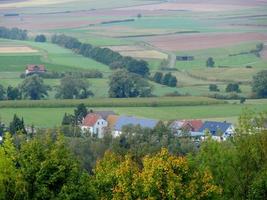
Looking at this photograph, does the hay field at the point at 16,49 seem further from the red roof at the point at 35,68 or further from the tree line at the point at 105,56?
the red roof at the point at 35,68

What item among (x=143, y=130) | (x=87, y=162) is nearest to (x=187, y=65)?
(x=143, y=130)

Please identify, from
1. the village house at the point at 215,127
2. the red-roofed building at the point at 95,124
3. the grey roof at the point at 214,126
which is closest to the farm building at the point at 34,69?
the red-roofed building at the point at 95,124

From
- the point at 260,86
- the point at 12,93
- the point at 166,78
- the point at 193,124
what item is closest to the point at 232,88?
the point at 260,86

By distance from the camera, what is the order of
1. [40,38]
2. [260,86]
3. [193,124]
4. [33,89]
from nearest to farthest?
[193,124] < [33,89] < [260,86] < [40,38]

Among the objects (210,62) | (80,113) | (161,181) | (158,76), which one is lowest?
(161,181)

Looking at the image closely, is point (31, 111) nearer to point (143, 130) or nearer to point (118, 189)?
point (143, 130)

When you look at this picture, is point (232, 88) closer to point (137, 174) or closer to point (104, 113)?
point (104, 113)

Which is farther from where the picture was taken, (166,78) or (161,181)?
(166,78)
